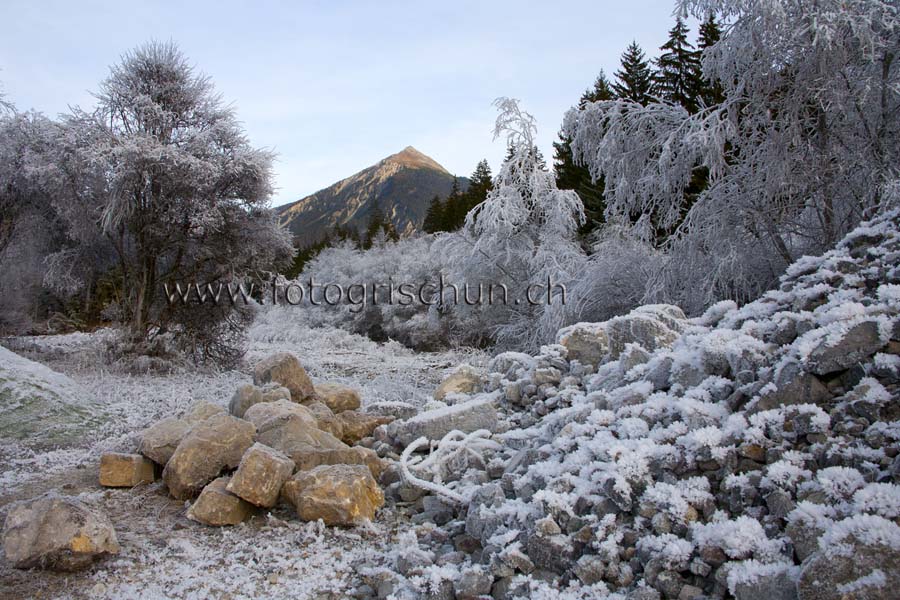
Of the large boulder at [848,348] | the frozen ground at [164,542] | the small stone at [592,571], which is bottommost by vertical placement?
the frozen ground at [164,542]

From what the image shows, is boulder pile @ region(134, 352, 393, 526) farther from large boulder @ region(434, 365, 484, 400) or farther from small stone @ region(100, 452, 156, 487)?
large boulder @ region(434, 365, 484, 400)

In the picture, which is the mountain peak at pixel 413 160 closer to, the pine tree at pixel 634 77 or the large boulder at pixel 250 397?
the pine tree at pixel 634 77

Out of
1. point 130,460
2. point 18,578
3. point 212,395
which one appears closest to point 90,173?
point 212,395

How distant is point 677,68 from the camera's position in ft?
59.7

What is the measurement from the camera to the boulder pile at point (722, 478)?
5.37 ft

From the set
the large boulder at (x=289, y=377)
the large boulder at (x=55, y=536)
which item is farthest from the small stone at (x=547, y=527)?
the large boulder at (x=289, y=377)

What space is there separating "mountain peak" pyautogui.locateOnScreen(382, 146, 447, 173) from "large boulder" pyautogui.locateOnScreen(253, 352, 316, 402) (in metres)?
87.3

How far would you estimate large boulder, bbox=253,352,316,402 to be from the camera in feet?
15.8

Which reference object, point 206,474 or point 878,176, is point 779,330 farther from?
point 878,176

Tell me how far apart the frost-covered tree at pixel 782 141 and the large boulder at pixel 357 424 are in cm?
389

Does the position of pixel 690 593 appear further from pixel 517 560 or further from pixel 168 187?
pixel 168 187

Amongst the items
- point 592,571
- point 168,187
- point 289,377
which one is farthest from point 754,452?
point 168,187

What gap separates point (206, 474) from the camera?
10.5 feet

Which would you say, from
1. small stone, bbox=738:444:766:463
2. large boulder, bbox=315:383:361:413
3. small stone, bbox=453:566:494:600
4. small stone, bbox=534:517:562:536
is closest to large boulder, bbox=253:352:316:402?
large boulder, bbox=315:383:361:413
